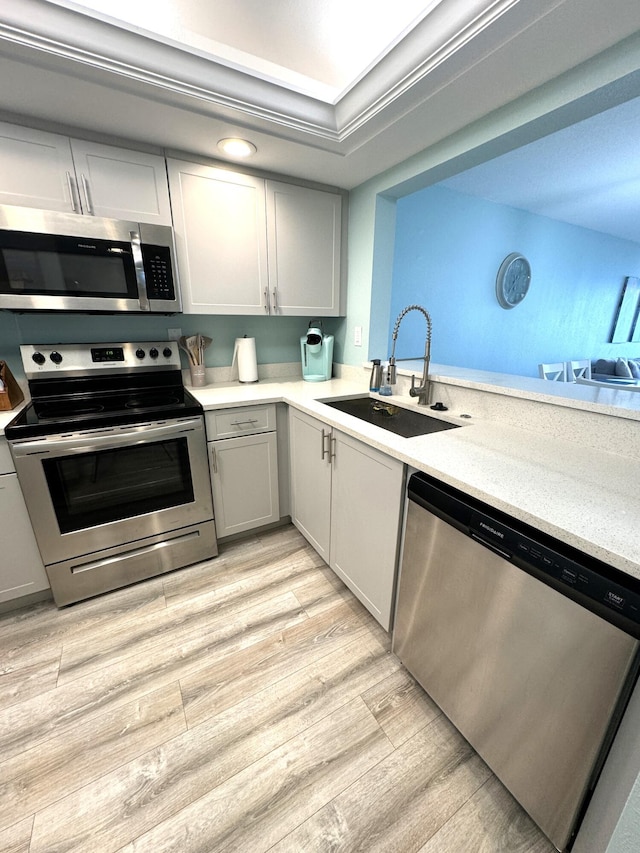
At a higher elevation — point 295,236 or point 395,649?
point 295,236

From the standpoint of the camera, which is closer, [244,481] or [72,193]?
[72,193]

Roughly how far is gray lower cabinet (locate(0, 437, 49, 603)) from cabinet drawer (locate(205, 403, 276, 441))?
85 cm

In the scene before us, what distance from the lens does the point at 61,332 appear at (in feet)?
6.16

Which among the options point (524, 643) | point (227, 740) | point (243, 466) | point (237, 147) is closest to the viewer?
point (524, 643)

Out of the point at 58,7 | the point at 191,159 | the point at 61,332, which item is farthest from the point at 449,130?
the point at 61,332

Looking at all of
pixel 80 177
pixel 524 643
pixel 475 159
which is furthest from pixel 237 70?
pixel 524 643

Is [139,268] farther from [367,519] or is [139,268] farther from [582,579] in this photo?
[582,579]

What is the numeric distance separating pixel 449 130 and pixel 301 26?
0.73 meters

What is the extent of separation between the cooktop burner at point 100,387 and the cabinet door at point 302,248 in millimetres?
808

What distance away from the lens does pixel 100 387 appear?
1.91 meters

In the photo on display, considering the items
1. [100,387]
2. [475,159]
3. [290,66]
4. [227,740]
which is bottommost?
[227,740]

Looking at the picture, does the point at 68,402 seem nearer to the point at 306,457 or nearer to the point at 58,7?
the point at 306,457

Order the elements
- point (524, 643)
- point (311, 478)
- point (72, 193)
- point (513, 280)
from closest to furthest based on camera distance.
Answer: point (524, 643) → point (72, 193) → point (311, 478) → point (513, 280)

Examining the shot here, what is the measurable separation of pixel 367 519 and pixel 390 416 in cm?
55
